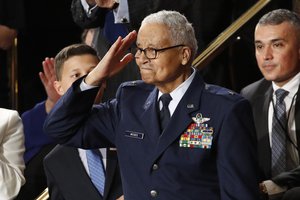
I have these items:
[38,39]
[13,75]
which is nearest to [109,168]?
[13,75]

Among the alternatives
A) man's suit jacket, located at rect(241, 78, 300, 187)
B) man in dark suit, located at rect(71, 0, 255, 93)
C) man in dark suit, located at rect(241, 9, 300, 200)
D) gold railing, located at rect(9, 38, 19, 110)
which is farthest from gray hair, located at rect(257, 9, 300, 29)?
gold railing, located at rect(9, 38, 19, 110)

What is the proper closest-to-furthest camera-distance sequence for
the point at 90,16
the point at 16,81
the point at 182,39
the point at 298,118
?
the point at 182,39 → the point at 298,118 → the point at 90,16 → the point at 16,81

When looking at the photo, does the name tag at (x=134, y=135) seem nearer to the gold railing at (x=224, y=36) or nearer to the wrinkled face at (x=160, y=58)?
the wrinkled face at (x=160, y=58)

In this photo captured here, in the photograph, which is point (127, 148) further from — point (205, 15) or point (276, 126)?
point (205, 15)

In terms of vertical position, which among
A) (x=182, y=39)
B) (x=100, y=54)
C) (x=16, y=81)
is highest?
(x=182, y=39)

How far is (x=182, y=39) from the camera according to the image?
3375mm

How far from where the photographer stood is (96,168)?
3.95 metres

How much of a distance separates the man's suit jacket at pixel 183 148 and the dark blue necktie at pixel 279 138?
44.1 inches

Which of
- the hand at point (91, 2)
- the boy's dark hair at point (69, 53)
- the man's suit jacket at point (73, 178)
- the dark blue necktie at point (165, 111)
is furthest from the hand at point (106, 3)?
the dark blue necktie at point (165, 111)

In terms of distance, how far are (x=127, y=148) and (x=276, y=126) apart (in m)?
1.32

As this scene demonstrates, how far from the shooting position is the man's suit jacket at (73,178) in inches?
151

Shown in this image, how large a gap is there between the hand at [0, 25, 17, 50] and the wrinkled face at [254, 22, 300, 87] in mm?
2026

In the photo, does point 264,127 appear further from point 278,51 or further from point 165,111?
point 165,111

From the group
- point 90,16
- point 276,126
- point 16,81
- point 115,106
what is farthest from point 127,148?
point 16,81
